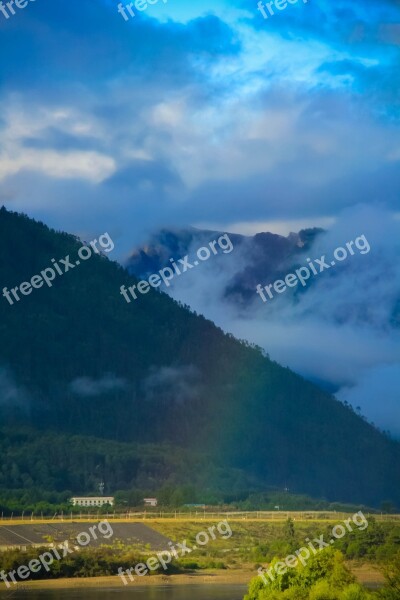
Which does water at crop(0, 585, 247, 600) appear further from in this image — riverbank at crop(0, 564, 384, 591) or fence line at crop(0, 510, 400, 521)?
fence line at crop(0, 510, 400, 521)

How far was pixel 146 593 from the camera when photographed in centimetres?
12562

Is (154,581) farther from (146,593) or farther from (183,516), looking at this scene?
(183,516)

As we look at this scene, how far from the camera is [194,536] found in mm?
170125

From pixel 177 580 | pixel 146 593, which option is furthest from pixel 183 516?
pixel 146 593

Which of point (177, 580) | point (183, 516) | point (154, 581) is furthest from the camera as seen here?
point (183, 516)

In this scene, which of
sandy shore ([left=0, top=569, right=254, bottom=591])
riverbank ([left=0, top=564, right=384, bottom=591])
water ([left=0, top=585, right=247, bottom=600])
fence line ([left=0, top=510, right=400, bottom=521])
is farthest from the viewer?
fence line ([left=0, top=510, right=400, bottom=521])

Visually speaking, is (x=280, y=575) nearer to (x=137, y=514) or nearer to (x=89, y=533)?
(x=89, y=533)

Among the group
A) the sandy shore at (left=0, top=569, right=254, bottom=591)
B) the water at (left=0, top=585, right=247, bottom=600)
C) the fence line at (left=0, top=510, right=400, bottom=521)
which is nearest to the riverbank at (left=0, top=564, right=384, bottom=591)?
the sandy shore at (left=0, top=569, right=254, bottom=591)

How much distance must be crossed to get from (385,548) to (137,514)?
178 feet

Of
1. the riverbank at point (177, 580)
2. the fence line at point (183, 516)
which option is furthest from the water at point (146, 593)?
the fence line at point (183, 516)

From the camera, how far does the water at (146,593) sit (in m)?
120

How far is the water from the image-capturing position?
120 m

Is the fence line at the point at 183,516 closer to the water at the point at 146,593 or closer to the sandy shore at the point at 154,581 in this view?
the sandy shore at the point at 154,581

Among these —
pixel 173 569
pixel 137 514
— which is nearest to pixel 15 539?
pixel 173 569
